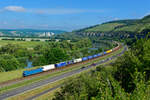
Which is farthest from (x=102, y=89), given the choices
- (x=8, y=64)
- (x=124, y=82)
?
(x=8, y=64)

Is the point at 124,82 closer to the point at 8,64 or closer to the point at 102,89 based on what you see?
the point at 102,89

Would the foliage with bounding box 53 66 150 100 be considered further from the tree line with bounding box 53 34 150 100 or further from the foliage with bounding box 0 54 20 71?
the foliage with bounding box 0 54 20 71

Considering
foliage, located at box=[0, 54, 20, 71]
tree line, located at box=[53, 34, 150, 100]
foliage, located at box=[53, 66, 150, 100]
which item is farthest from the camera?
foliage, located at box=[0, 54, 20, 71]

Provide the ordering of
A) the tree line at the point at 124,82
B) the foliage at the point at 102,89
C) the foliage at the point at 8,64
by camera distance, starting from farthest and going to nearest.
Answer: the foliage at the point at 8,64, the tree line at the point at 124,82, the foliage at the point at 102,89

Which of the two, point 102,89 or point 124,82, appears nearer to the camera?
point 102,89

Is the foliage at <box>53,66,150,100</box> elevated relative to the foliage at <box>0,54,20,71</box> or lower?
elevated

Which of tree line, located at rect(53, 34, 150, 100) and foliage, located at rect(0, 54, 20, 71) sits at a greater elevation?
tree line, located at rect(53, 34, 150, 100)

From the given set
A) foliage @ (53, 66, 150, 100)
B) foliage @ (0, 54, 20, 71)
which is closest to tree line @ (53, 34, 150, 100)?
foliage @ (53, 66, 150, 100)

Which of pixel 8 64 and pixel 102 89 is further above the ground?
pixel 102 89

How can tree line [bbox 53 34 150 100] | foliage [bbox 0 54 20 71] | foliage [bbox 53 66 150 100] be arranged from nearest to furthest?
foliage [bbox 53 66 150 100], tree line [bbox 53 34 150 100], foliage [bbox 0 54 20 71]

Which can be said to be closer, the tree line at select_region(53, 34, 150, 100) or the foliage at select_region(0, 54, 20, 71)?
the tree line at select_region(53, 34, 150, 100)

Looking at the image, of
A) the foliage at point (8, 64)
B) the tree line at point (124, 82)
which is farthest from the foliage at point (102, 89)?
the foliage at point (8, 64)

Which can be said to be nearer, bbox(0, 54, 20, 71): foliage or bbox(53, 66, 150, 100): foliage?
bbox(53, 66, 150, 100): foliage

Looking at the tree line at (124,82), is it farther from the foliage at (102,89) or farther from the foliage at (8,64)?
the foliage at (8,64)
